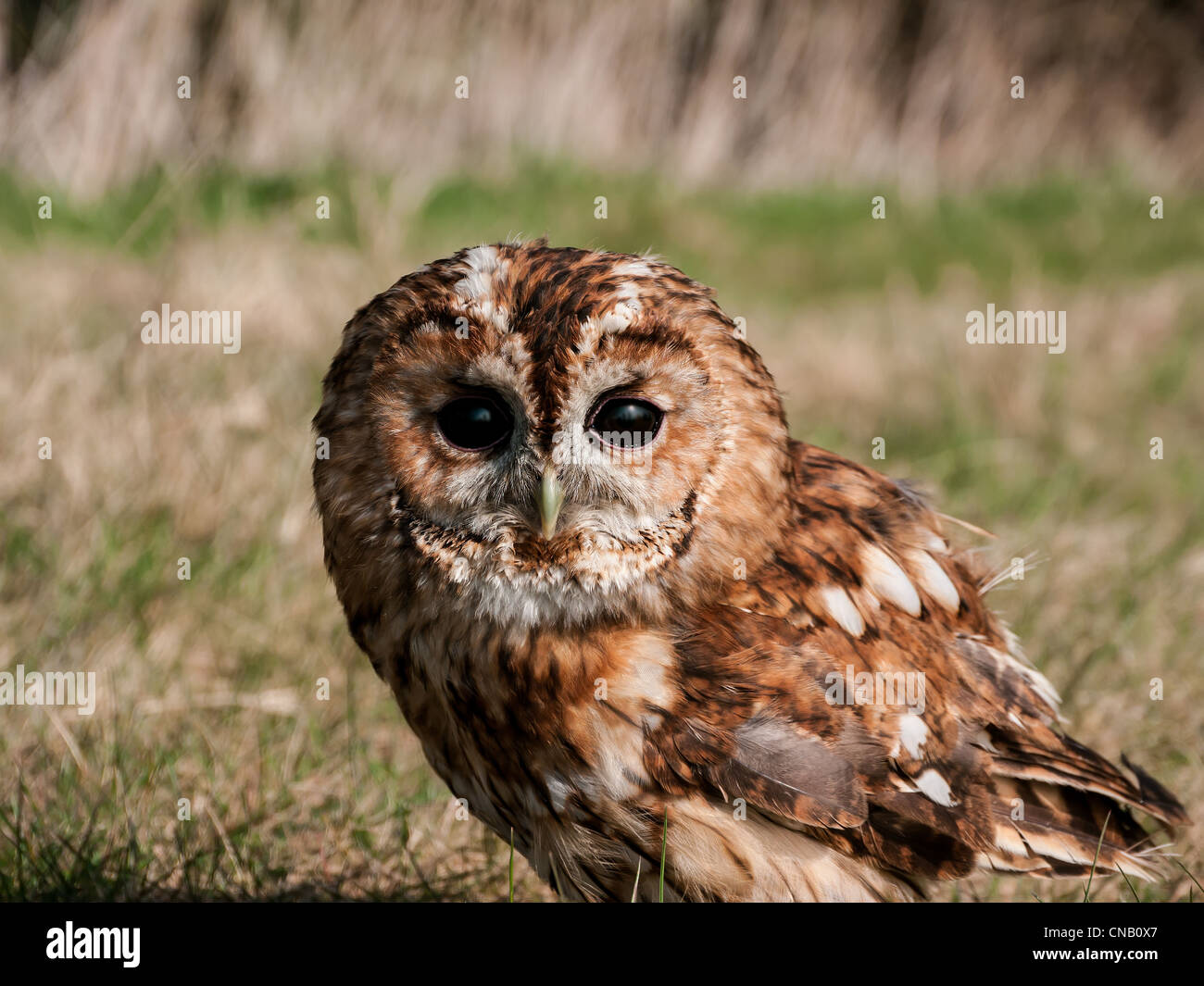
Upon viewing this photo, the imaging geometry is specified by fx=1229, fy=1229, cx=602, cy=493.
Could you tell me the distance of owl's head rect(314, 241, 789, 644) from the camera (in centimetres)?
198

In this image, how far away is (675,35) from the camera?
9.50 m

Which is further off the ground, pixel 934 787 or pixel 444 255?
pixel 444 255

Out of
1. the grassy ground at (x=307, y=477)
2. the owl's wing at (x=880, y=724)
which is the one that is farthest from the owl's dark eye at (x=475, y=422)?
the grassy ground at (x=307, y=477)

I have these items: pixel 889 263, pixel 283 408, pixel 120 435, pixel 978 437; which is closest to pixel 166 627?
pixel 120 435

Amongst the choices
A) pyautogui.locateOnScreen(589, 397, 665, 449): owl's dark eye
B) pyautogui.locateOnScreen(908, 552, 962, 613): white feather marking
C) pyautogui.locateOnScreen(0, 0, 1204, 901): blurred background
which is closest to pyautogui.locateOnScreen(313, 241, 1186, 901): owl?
pyautogui.locateOnScreen(589, 397, 665, 449): owl's dark eye

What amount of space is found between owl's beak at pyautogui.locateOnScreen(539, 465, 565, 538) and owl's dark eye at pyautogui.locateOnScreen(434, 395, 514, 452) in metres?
0.13

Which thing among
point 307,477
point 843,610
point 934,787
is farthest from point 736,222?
point 934,787

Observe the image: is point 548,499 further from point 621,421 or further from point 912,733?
point 912,733

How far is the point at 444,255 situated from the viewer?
22.5 feet

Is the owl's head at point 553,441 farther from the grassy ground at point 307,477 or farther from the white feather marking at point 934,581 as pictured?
the grassy ground at point 307,477

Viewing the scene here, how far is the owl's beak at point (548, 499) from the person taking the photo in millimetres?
1965

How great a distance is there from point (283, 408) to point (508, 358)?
335 cm

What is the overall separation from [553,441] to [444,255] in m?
5.09
